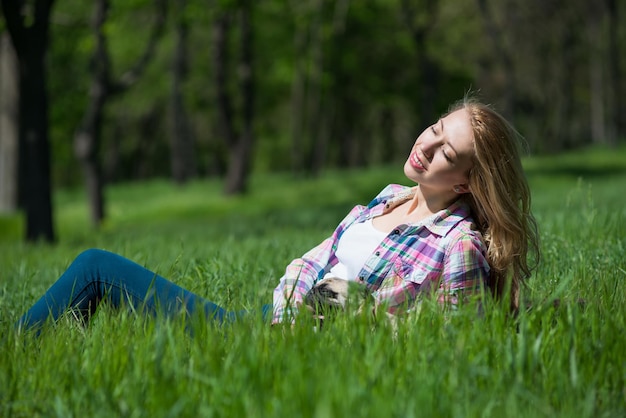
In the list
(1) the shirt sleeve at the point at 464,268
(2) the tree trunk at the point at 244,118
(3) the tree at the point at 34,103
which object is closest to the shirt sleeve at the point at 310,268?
(1) the shirt sleeve at the point at 464,268

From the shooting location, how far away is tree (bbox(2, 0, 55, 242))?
10.3 m

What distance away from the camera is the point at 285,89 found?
111 feet

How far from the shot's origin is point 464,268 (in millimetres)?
3020

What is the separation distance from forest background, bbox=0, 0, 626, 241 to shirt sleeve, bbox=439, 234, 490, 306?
28.0 feet

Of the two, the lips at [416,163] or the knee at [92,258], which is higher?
the lips at [416,163]

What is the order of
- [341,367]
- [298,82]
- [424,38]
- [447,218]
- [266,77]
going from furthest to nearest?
[266,77], [424,38], [298,82], [447,218], [341,367]

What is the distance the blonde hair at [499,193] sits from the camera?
314cm

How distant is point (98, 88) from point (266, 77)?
15397 mm

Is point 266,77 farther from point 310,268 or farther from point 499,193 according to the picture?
point 499,193

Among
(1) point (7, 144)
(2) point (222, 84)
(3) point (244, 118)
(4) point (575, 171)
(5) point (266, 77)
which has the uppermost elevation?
(5) point (266, 77)

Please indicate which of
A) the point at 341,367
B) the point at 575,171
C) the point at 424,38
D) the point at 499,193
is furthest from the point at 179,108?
the point at 341,367

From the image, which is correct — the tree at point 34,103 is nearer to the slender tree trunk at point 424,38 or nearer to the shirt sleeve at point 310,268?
the shirt sleeve at point 310,268

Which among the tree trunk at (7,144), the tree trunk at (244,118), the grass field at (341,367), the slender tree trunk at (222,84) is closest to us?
the grass field at (341,367)

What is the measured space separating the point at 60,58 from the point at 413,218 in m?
23.4
